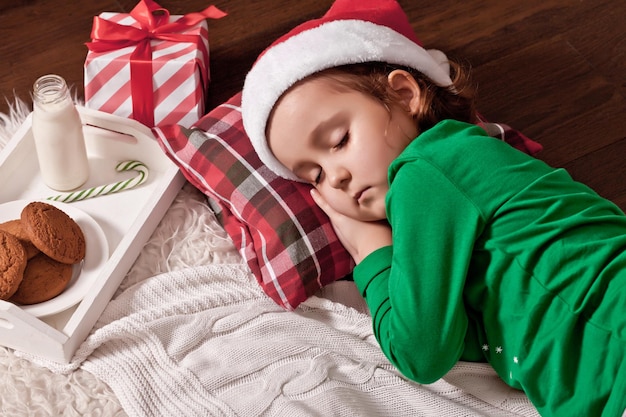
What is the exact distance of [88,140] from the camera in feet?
5.49

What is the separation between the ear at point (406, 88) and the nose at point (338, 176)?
0.15 meters

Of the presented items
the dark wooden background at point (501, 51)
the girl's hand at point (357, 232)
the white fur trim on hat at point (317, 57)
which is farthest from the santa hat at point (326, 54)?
the dark wooden background at point (501, 51)

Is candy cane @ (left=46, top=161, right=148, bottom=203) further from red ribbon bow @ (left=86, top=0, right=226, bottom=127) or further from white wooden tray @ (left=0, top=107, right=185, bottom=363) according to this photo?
red ribbon bow @ (left=86, top=0, right=226, bottom=127)

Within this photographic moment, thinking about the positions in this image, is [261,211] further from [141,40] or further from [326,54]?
[141,40]

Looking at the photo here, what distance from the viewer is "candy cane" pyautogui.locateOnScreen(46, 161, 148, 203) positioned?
62.9 inches

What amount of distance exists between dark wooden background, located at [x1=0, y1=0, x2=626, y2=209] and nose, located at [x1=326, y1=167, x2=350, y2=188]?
67cm

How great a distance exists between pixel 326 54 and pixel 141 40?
0.59m

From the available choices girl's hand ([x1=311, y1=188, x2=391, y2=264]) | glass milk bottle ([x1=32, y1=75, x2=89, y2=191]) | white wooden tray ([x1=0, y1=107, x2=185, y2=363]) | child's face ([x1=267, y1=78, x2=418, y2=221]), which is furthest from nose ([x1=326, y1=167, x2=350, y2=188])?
glass milk bottle ([x1=32, y1=75, x2=89, y2=191])

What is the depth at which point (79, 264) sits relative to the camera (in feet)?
4.85

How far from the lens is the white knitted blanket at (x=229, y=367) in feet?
4.30

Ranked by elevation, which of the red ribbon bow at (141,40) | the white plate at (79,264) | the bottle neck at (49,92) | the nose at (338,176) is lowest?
the white plate at (79,264)

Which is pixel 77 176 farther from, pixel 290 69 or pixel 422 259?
pixel 422 259

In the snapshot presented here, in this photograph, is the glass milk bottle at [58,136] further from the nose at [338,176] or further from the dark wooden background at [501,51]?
the nose at [338,176]

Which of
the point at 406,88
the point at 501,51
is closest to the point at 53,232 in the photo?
the point at 406,88
